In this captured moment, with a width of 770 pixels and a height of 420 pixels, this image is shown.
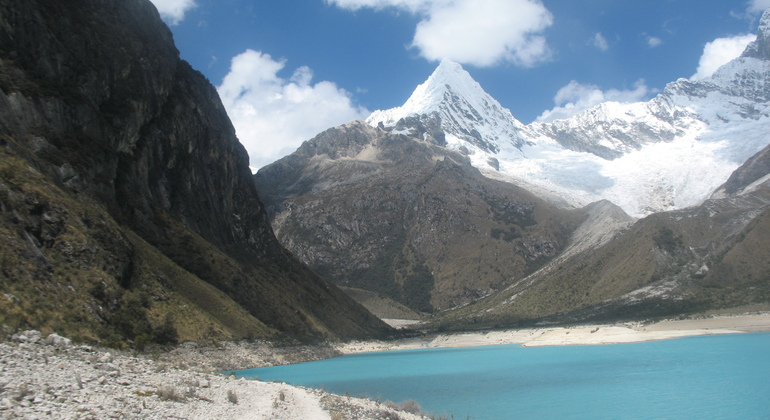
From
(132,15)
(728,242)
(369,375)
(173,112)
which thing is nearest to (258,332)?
(369,375)

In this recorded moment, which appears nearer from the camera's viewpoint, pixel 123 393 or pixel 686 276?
pixel 123 393

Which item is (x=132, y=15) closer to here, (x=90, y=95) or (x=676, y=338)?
(x=90, y=95)

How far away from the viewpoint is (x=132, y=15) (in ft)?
358

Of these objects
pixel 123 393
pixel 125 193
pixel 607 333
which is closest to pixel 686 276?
pixel 607 333

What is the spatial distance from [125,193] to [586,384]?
230ft

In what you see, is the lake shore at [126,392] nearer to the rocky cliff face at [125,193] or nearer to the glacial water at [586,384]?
the rocky cliff face at [125,193]

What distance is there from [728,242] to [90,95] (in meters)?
178

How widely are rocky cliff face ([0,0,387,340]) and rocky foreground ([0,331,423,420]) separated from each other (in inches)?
360

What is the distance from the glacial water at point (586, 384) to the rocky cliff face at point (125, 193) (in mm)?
18012

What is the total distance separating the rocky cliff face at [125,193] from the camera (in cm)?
5144

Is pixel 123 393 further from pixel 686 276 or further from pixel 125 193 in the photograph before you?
pixel 686 276

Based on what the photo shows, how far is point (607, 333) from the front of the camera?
14462 cm

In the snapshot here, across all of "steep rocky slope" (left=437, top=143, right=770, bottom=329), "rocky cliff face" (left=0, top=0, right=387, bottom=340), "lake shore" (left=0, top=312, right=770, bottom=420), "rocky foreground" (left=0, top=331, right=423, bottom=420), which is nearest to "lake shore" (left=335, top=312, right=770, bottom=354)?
"steep rocky slope" (left=437, top=143, right=770, bottom=329)

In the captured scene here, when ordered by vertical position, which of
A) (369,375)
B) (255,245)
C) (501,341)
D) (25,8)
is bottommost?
(501,341)
